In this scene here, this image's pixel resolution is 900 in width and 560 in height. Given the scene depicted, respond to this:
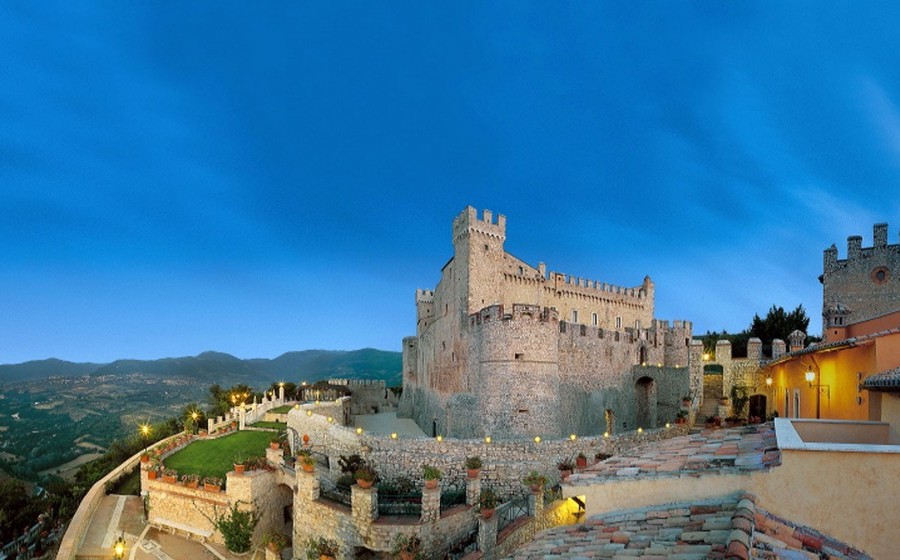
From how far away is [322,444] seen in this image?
2395cm

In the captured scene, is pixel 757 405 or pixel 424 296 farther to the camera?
pixel 424 296

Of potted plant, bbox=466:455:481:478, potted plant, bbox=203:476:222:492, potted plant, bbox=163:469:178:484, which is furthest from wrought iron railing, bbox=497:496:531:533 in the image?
potted plant, bbox=163:469:178:484

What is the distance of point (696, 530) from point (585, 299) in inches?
1278

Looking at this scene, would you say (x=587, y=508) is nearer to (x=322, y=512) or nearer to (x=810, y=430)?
(x=810, y=430)

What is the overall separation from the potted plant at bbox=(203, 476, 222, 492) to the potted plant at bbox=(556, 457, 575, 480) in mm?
13457

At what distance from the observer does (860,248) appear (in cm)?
3169

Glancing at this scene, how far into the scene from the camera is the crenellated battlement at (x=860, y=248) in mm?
31203

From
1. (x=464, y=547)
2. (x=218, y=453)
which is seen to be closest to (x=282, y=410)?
(x=218, y=453)

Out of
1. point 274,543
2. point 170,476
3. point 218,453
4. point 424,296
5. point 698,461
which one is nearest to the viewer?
point 698,461

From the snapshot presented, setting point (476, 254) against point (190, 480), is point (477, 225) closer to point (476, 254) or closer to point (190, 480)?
point (476, 254)

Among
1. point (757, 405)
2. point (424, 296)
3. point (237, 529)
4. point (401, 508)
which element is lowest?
point (237, 529)

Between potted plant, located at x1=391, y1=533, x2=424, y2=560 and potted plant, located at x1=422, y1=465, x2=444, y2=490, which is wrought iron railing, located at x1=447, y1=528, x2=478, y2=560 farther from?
potted plant, located at x1=422, y1=465, x2=444, y2=490

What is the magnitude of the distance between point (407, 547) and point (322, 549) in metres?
3.57

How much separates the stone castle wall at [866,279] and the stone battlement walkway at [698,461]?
2723 centimetres
